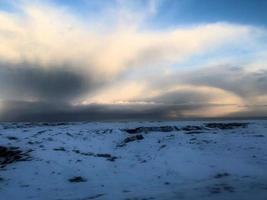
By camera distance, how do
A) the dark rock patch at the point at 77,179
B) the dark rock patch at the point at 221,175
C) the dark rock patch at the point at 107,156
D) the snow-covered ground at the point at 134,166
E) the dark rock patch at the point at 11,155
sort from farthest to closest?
the dark rock patch at the point at 107,156, the dark rock patch at the point at 11,155, the dark rock patch at the point at 221,175, the dark rock patch at the point at 77,179, the snow-covered ground at the point at 134,166

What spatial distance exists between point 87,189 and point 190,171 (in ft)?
21.9

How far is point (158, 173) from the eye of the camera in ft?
66.5

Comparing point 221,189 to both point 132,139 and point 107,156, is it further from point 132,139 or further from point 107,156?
point 132,139

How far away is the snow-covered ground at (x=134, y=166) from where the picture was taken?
16438mm

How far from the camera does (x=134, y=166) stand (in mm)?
22234

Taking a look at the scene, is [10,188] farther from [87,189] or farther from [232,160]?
[232,160]

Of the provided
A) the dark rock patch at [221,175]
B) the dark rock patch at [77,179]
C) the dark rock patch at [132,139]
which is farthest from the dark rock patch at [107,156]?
the dark rock patch at [221,175]

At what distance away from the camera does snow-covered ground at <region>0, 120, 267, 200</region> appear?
1644 cm

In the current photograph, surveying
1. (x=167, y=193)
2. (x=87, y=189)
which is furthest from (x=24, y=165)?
(x=167, y=193)

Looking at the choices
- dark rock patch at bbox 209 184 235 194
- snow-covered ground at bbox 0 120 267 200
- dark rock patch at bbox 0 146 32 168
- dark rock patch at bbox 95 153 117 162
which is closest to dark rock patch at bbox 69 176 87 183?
snow-covered ground at bbox 0 120 267 200

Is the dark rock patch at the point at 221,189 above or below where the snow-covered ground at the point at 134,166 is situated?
below

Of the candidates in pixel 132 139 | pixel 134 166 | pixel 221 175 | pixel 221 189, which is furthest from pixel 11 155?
pixel 221 189

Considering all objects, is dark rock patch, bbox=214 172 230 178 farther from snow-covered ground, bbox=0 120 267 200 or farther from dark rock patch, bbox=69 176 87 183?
dark rock patch, bbox=69 176 87 183

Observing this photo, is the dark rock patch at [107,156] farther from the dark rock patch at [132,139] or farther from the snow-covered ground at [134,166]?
the dark rock patch at [132,139]
